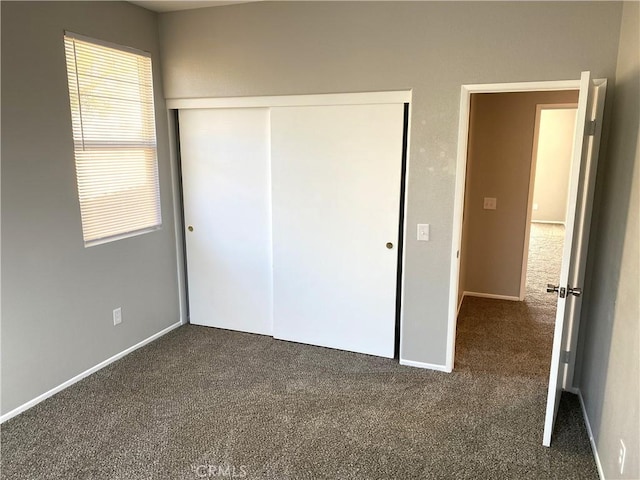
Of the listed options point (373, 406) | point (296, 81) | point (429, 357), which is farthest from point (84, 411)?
point (296, 81)

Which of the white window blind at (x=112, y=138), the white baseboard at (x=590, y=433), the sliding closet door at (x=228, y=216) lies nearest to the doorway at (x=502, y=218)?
the white baseboard at (x=590, y=433)

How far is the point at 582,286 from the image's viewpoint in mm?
2812

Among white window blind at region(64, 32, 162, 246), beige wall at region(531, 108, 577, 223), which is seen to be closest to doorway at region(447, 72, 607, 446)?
white window blind at region(64, 32, 162, 246)

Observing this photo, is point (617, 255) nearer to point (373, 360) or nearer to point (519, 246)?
point (373, 360)

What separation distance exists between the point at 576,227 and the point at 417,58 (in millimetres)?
1405

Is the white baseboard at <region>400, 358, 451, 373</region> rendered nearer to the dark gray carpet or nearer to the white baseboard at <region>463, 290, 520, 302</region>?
the dark gray carpet

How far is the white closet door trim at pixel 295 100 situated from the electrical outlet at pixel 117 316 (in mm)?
1649

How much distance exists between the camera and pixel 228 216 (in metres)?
3.75

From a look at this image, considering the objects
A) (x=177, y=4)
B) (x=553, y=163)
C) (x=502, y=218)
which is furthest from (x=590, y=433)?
(x=553, y=163)

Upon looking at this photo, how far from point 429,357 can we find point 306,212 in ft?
4.57

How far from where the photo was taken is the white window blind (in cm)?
296

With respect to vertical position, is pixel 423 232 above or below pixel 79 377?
→ above

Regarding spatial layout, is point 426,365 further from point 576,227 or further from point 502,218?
point 502,218

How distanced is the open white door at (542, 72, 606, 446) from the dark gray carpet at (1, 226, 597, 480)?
0.98 ft
